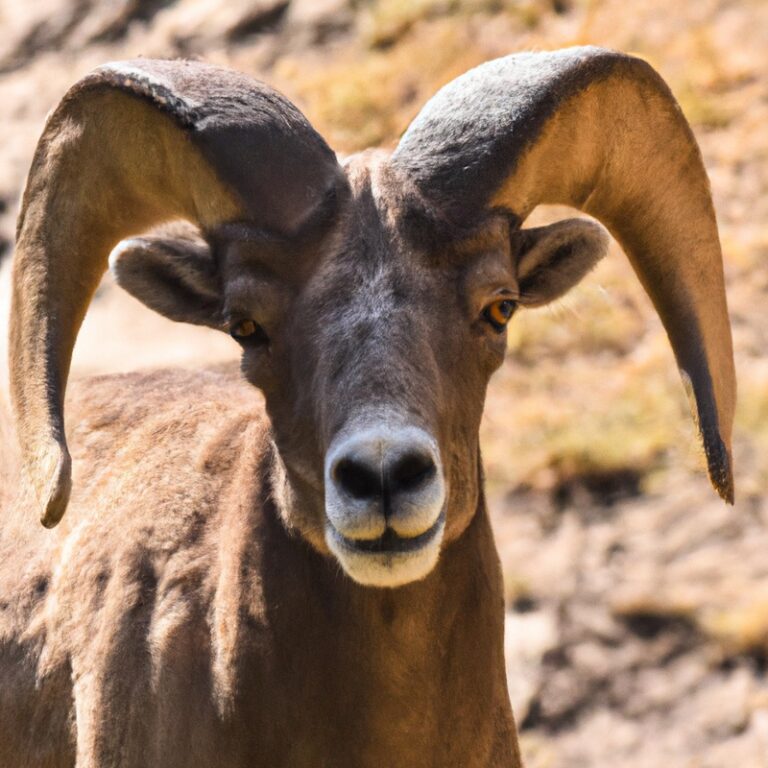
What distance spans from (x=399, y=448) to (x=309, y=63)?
14600mm

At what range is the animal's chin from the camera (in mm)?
5777

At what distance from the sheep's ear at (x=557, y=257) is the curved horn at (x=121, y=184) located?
1.16 meters

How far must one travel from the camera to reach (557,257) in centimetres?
730

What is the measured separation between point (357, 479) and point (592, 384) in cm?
905

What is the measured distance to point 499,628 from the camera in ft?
23.3

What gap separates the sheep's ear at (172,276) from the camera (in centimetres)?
704

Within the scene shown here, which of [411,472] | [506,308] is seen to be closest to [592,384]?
[506,308]

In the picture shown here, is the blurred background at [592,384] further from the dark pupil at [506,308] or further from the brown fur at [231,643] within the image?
the brown fur at [231,643]

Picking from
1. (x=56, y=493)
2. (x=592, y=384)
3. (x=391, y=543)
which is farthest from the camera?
(x=592, y=384)

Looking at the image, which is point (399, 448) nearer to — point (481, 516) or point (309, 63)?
point (481, 516)

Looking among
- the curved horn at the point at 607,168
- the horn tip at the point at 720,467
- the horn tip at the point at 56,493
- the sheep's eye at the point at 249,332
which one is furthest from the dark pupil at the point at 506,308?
the horn tip at the point at 56,493

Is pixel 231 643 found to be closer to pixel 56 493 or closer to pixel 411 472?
pixel 56 493

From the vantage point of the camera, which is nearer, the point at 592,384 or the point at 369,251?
the point at 369,251

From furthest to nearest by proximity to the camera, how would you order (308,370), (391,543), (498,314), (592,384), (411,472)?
1. (592,384)
2. (498,314)
3. (308,370)
4. (391,543)
5. (411,472)
